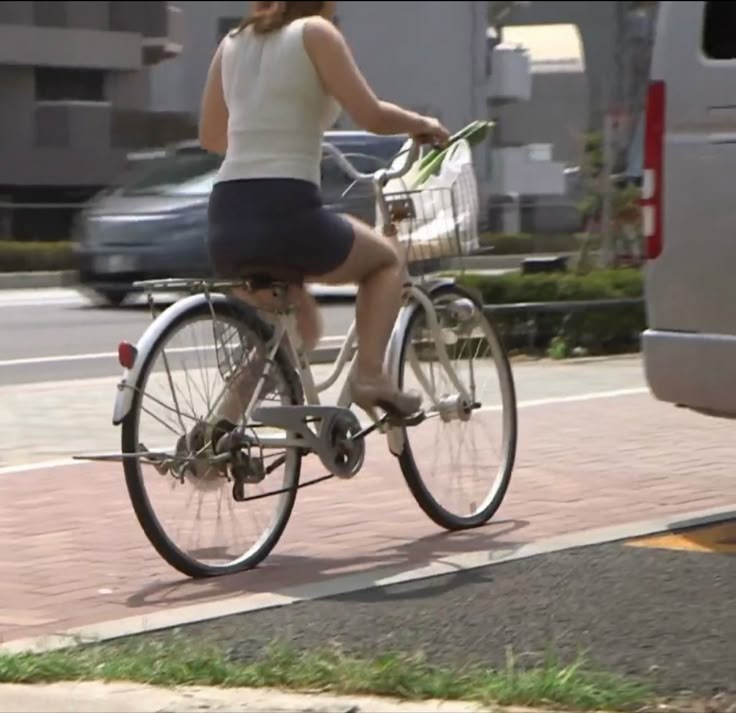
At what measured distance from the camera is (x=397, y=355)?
6383 mm

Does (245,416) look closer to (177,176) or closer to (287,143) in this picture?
(287,143)

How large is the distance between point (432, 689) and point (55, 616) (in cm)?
142

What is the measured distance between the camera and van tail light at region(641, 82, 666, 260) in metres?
6.41

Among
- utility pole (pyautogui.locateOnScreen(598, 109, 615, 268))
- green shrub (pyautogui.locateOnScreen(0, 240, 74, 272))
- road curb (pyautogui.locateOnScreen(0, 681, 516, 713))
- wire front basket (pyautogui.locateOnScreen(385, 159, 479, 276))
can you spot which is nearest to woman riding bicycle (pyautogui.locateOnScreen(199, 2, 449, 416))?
wire front basket (pyautogui.locateOnScreen(385, 159, 479, 276))

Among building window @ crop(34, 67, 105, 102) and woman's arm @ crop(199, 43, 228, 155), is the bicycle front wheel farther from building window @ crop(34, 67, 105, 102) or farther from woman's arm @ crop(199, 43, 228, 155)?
building window @ crop(34, 67, 105, 102)

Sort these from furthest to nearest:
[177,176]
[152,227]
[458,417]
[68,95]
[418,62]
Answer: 1. [418,62]
2. [68,95]
3. [177,176]
4. [152,227]
5. [458,417]

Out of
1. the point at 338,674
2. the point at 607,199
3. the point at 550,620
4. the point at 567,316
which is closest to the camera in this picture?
the point at 338,674

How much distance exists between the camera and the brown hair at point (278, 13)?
582 centimetres

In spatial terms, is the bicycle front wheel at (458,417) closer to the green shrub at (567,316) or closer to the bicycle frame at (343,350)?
the bicycle frame at (343,350)

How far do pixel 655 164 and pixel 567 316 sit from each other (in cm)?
748

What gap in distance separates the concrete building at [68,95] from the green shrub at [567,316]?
26.0 meters

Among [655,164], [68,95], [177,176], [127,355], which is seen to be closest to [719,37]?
[655,164]

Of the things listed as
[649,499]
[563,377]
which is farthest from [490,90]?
[649,499]

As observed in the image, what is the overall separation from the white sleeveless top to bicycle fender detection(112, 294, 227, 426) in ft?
1.35
